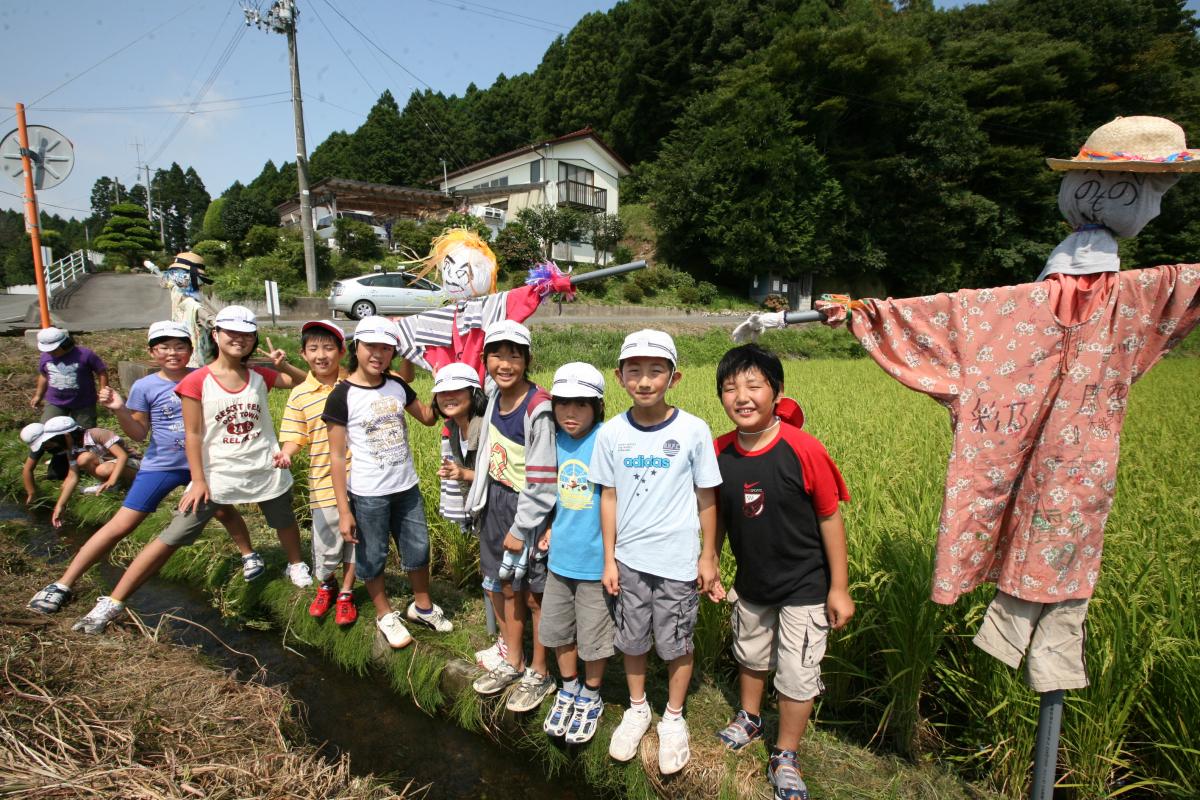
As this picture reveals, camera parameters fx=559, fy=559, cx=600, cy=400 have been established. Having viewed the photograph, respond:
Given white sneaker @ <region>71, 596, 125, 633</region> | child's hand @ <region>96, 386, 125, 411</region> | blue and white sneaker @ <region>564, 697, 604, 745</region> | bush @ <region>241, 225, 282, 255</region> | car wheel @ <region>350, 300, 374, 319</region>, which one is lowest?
blue and white sneaker @ <region>564, 697, 604, 745</region>

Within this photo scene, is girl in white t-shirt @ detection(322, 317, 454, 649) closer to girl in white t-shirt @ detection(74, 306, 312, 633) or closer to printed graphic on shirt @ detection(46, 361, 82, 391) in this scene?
girl in white t-shirt @ detection(74, 306, 312, 633)

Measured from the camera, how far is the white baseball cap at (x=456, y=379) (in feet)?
8.02

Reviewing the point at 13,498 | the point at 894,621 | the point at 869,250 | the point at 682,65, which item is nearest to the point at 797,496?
the point at 894,621

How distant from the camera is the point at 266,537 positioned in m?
4.03

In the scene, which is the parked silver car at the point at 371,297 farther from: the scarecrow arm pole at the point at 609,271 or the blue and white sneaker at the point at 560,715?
the blue and white sneaker at the point at 560,715

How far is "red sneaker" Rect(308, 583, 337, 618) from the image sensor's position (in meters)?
3.01

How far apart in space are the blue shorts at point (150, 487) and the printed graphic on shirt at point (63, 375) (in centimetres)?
280

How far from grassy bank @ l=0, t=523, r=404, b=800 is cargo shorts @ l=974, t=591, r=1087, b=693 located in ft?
6.75

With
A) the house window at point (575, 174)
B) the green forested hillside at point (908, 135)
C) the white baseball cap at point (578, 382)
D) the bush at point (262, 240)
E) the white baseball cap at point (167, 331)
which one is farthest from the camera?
the house window at point (575, 174)

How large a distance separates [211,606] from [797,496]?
3615 mm

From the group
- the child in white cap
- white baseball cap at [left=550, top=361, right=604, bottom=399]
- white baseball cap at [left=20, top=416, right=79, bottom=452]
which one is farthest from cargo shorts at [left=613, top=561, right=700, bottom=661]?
white baseball cap at [left=20, top=416, right=79, bottom=452]

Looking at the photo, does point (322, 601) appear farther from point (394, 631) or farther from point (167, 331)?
point (167, 331)

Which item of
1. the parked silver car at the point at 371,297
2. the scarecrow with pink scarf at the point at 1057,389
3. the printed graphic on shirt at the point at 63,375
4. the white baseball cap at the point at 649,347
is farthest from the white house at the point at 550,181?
the scarecrow with pink scarf at the point at 1057,389

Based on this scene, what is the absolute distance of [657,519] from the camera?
195 centimetres
